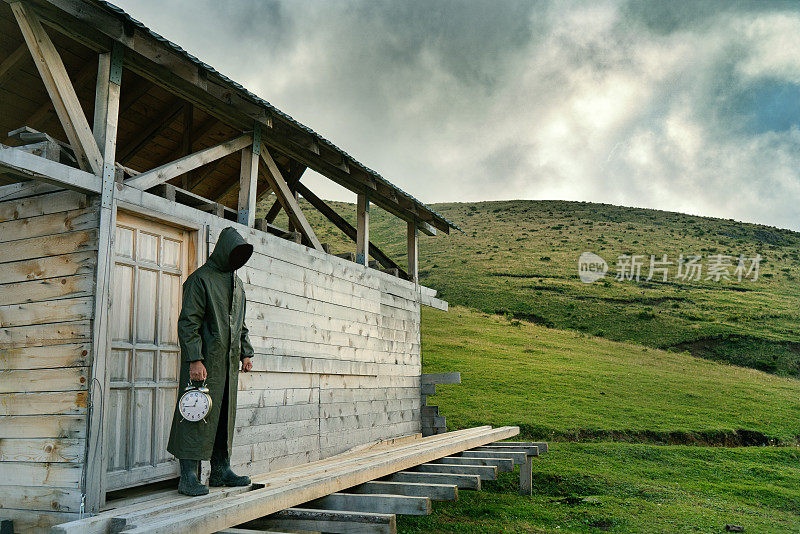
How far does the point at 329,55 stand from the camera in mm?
27969

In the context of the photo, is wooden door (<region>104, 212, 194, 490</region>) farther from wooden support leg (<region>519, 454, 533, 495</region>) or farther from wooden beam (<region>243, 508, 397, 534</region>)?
wooden support leg (<region>519, 454, 533, 495</region>)

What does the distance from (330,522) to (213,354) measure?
1652 mm

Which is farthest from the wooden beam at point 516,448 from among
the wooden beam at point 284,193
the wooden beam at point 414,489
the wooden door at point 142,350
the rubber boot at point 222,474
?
the rubber boot at point 222,474

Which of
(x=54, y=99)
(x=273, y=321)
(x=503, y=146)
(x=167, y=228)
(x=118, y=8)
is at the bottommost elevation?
(x=273, y=321)

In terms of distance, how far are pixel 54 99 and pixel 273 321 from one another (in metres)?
3.43

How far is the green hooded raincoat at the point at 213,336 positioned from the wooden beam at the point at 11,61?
3489 mm

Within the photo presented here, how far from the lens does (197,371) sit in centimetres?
486

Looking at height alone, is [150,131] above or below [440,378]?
above

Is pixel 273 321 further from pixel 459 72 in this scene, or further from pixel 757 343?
pixel 757 343

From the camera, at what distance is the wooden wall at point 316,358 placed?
7.41 meters

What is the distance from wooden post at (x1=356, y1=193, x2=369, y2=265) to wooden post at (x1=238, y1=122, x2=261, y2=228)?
8.55 feet

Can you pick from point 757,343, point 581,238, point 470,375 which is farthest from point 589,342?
point 581,238

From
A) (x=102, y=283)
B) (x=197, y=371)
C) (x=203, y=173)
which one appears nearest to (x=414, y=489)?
(x=197, y=371)

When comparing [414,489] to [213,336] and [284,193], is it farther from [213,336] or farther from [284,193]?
[284,193]
